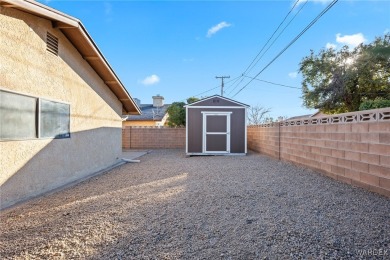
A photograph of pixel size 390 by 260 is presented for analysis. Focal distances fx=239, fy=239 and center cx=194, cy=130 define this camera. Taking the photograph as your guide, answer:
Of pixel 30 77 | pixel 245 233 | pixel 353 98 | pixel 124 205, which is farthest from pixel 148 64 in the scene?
pixel 245 233

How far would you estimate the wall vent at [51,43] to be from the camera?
4.91 m

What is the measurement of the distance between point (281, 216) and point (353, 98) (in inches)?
543

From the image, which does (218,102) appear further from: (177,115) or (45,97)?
(45,97)

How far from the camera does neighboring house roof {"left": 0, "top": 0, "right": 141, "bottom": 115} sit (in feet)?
13.0

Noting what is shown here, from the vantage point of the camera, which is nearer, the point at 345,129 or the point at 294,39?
the point at 345,129

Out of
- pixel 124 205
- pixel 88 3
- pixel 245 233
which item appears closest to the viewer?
pixel 245 233

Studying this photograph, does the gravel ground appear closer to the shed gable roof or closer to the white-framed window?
the white-framed window

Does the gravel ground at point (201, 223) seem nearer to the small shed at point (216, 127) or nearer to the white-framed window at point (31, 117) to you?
the white-framed window at point (31, 117)

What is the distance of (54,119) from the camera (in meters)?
5.03

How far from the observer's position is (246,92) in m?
23.2

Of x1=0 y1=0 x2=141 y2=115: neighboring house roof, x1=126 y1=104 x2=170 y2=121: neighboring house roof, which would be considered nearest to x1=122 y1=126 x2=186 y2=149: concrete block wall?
x1=0 y1=0 x2=141 y2=115: neighboring house roof

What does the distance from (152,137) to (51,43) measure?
11.0m

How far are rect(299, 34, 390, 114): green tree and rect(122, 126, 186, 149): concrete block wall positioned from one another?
9.03 meters

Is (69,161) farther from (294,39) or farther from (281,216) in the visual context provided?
(294,39)
